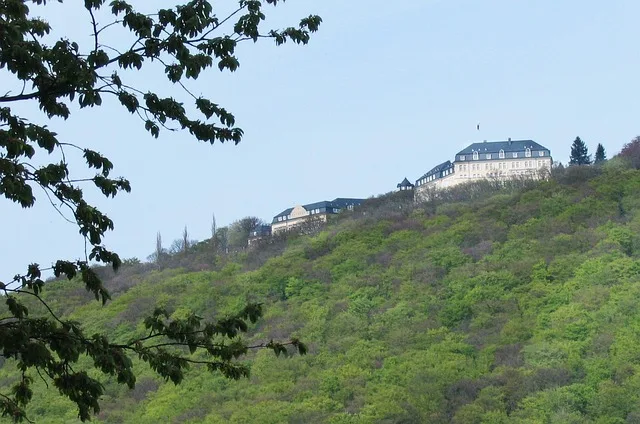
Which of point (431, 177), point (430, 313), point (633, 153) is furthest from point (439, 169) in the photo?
point (430, 313)

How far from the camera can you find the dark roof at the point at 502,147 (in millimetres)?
76500

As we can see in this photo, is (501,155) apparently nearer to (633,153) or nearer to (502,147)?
(502,147)

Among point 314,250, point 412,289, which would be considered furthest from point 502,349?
point 314,250

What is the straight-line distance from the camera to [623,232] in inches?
1773

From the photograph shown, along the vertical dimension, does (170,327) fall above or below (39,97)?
below

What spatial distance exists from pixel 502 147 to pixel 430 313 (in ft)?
120

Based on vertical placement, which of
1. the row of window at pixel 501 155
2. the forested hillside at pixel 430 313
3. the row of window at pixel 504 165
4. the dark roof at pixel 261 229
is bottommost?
the forested hillside at pixel 430 313

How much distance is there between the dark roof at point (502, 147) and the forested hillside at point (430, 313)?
15.8 meters

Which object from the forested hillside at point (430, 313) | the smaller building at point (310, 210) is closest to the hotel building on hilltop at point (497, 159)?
the smaller building at point (310, 210)

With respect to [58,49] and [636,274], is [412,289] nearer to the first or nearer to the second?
[636,274]

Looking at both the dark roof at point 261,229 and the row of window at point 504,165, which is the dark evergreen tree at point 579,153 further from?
the dark roof at point 261,229

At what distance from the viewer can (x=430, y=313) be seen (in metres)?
42.2

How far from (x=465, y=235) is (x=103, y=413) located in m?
20.2

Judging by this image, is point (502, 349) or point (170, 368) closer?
point (170, 368)
